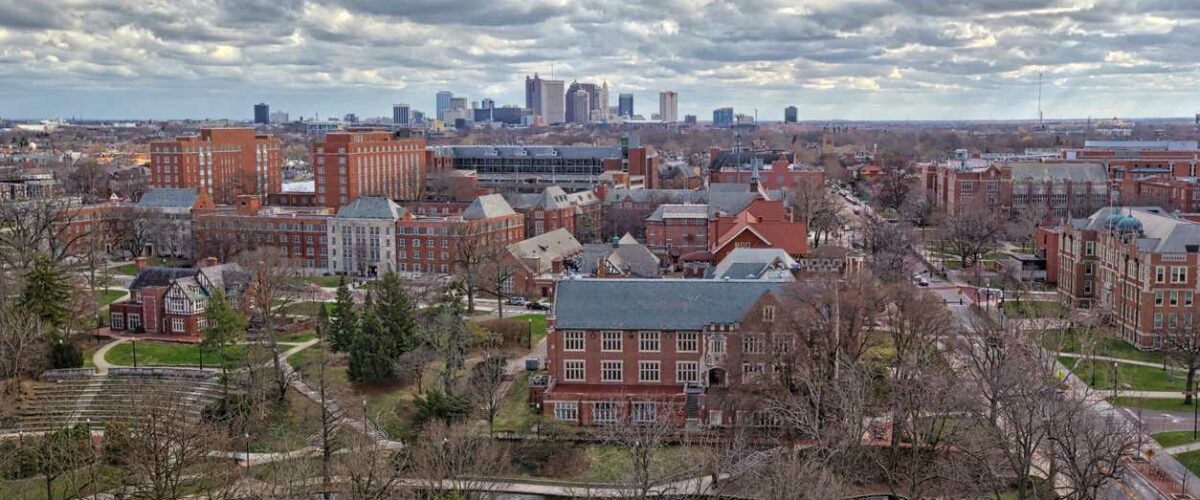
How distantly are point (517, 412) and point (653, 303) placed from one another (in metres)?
9.81

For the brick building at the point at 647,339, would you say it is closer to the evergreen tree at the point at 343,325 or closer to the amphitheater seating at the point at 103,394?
the evergreen tree at the point at 343,325

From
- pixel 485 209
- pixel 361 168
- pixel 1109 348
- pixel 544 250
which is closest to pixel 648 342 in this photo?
pixel 1109 348

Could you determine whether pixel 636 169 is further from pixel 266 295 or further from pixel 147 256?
pixel 266 295

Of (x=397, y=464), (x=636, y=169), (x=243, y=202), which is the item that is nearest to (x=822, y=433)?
(x=397, y=464)

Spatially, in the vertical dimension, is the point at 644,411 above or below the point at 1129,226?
below

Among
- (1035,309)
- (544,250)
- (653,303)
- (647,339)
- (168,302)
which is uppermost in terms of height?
(653,303)

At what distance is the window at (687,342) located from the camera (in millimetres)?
61594

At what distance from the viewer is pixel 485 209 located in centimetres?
10944

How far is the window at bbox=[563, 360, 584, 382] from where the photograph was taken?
6234 centimetres

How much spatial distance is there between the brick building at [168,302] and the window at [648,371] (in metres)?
34.8

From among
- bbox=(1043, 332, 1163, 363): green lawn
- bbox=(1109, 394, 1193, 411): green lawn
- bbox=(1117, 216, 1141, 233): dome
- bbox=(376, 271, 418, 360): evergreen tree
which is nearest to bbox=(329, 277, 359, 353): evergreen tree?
bbox=(376, 271, 418, 360): evergreen tree

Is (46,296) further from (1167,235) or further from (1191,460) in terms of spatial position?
(1167,235)

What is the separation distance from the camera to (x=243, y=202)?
386 ft

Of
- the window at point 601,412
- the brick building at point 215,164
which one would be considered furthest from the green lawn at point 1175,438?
the brick building at point 215,164
